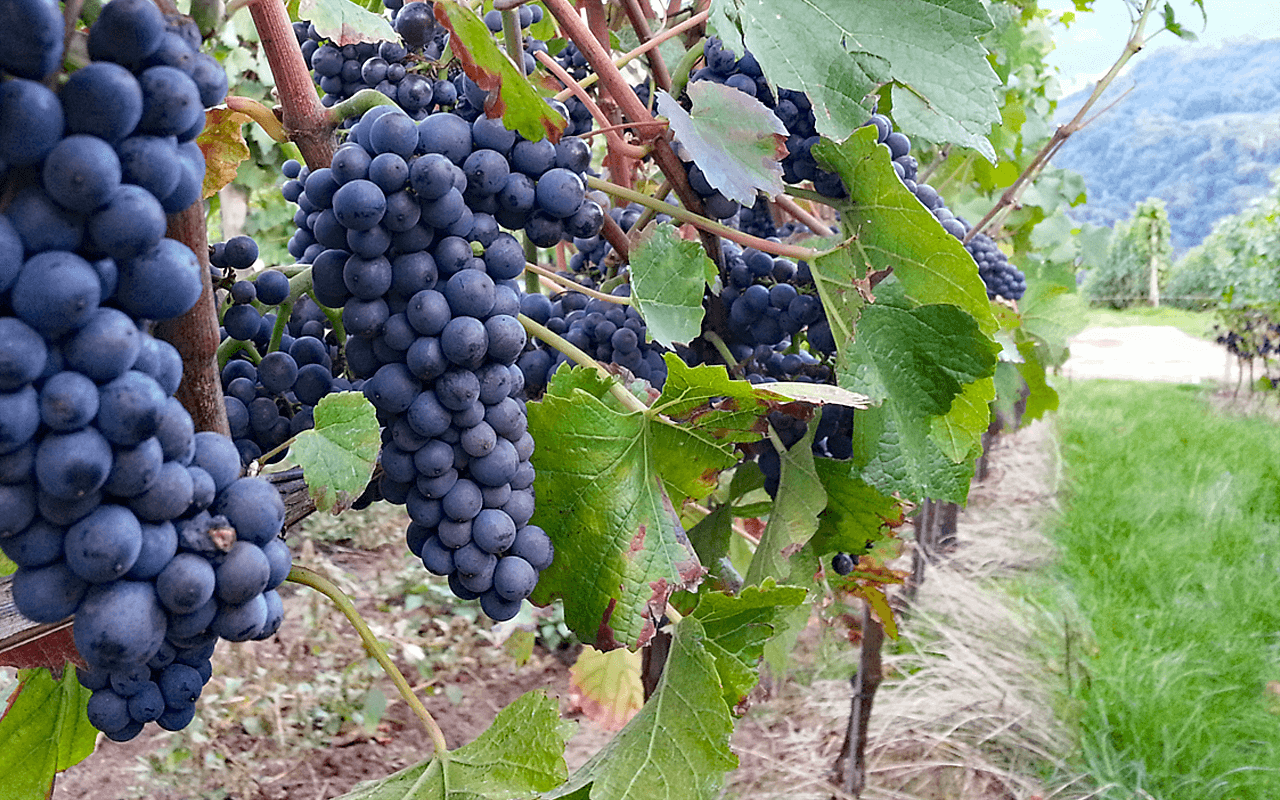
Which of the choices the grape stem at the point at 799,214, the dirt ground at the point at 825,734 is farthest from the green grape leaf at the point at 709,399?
the dirt ground at the point at 825,734

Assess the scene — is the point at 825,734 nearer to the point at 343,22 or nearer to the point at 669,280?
the point at 669,280

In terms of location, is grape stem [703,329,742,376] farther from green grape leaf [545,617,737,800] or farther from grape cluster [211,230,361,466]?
grape cluster [211,230,361,466]

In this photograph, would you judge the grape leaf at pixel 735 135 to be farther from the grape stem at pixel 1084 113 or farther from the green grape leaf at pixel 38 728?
the grape stem at pixel 1084 113

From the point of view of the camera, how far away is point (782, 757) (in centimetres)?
256

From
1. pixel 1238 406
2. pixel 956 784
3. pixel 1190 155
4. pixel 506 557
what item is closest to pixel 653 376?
pixel 506 557

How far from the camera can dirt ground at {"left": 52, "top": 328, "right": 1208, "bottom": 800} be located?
7.55 ft

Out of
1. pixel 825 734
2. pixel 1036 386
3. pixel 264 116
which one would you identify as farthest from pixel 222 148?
pixel 825 734

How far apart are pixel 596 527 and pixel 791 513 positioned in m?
0.30

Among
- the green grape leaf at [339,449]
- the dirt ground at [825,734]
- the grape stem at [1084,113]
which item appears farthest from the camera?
the dirt ground at [825,734]

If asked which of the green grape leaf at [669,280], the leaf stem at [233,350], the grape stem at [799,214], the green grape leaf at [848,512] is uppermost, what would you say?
the grape stem at [799,214]

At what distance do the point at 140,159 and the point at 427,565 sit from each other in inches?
12.2

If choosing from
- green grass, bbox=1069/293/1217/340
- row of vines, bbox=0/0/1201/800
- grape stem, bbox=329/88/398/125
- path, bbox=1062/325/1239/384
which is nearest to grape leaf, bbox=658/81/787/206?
row of vines, bbox=0/0/1201/800

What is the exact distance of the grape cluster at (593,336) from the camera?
2.74ft

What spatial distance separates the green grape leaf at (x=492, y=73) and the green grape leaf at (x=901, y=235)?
313 mm
